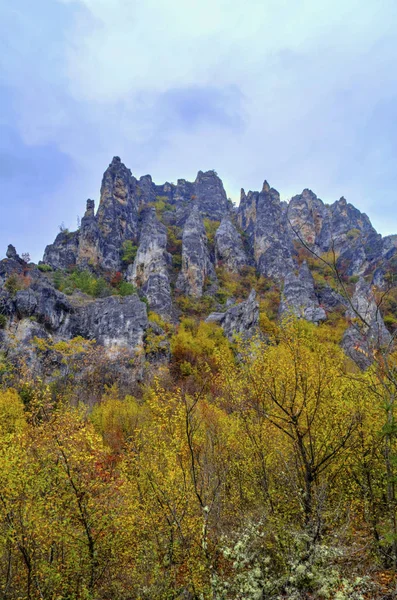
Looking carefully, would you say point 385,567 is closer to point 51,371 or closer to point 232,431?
point 232,431

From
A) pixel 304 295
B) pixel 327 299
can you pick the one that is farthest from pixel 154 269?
A: pixel 327 299

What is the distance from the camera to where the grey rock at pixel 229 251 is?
3177 inches

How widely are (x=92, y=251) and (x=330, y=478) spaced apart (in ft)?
233

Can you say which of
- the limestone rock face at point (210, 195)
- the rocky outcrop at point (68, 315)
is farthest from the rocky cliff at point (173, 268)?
the limestone rock face at point (210, 195)

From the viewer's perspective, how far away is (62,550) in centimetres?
862

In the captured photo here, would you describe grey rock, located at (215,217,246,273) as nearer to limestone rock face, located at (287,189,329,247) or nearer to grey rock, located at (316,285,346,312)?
grey rock, located at (316,285,346,312)

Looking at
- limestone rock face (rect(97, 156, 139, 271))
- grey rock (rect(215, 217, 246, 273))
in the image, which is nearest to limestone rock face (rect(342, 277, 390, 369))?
limestone rock face (rect(97, 156, 139, 271))

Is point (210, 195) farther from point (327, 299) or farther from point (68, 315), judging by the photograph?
point (68, 315)

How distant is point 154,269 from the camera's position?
67.1 metres

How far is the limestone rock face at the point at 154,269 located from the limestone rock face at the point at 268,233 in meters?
23.5

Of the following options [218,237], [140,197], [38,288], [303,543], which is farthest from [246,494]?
[140,197]

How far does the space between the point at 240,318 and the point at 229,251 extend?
102 feet

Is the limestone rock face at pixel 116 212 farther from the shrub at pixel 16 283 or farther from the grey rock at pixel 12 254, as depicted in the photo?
the shrub at pixel 16 283

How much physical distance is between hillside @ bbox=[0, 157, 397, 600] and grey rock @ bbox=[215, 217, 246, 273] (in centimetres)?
40
